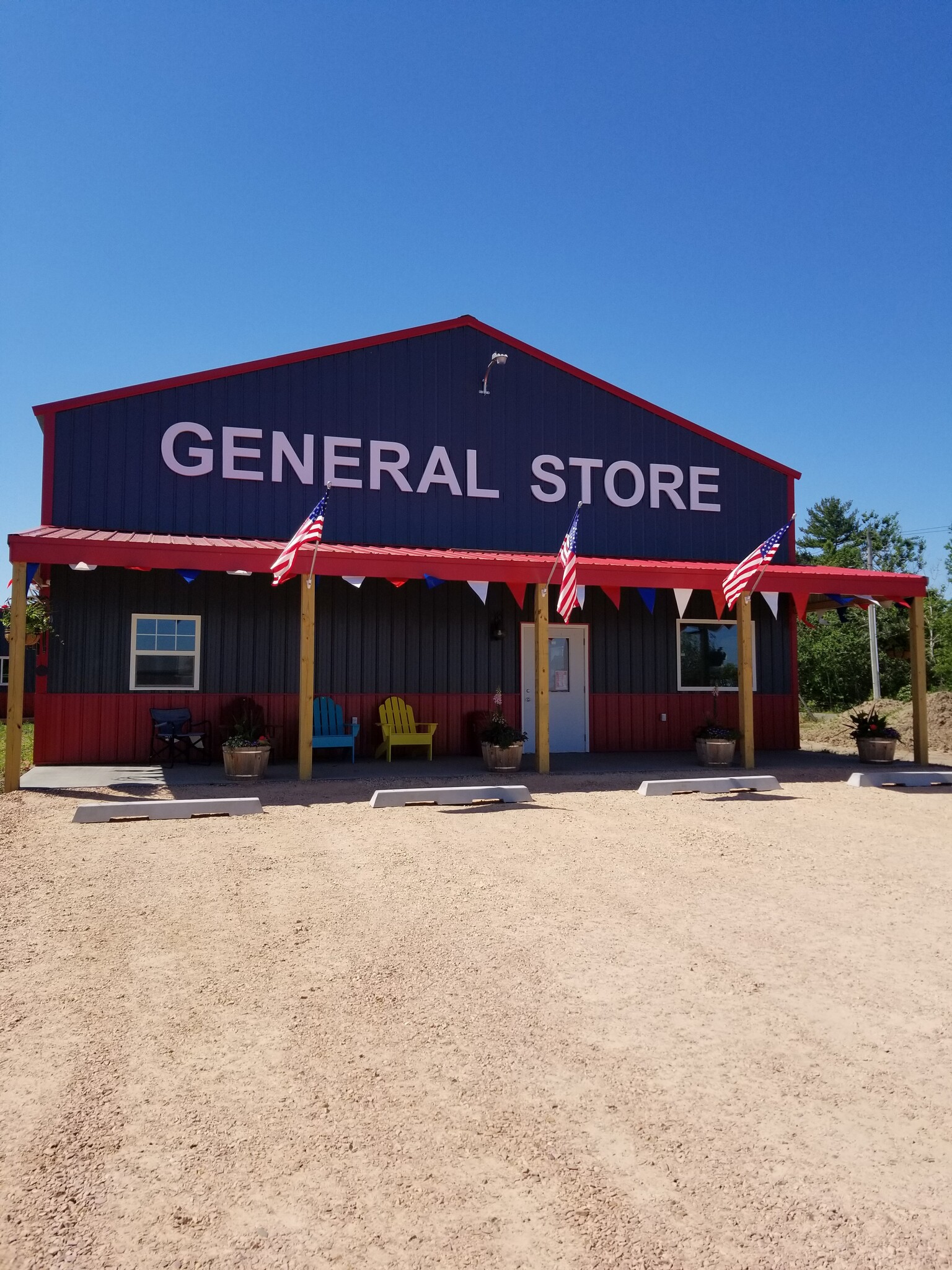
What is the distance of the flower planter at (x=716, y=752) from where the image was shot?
12.2 metres

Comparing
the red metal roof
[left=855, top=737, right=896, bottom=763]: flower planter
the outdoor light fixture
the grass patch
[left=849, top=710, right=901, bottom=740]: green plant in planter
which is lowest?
the grass patch

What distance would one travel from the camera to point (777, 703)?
15.1 m

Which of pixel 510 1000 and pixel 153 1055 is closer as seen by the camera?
pixel 153 1055

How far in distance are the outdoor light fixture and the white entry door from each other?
385 centimetres

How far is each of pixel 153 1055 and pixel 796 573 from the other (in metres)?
11.3

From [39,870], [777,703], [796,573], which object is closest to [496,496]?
[796,573]

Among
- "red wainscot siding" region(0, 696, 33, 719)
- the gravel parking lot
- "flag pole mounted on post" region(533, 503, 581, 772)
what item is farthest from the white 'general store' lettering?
"red wainscot siding" region(0, 696, 33, 719)

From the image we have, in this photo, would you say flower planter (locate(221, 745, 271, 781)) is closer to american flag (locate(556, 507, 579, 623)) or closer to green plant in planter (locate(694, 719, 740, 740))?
american flag (locate(556, 507, 579, 623))

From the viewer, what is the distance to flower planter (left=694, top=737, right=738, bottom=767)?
12.2 metres

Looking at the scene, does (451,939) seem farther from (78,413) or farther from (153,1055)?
(78,413)

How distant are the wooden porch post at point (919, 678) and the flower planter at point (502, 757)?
5.60m

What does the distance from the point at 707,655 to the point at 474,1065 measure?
12239 millimetres

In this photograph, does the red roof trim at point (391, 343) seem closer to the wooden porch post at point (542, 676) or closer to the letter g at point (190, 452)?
the letter g at point (190, 452)

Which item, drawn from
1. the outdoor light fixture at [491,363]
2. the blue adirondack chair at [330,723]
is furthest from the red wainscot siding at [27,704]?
the outdoor light fixture at [491,363]
